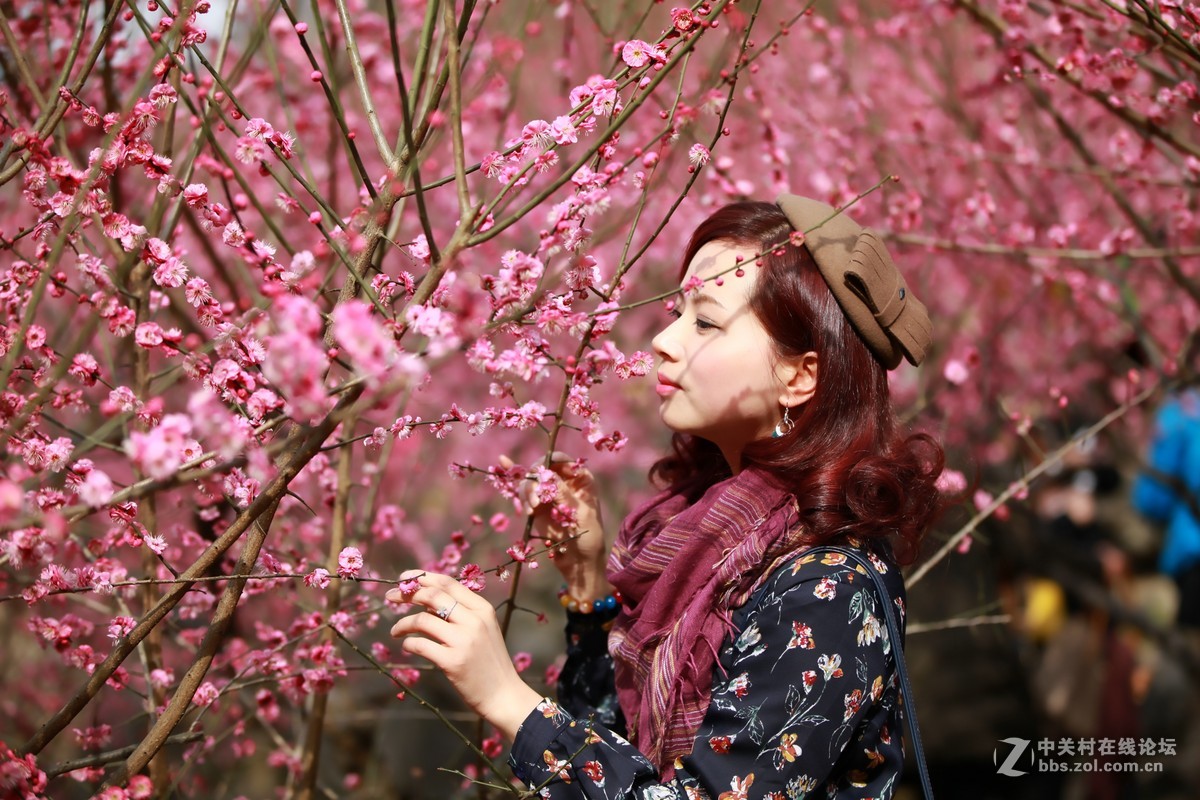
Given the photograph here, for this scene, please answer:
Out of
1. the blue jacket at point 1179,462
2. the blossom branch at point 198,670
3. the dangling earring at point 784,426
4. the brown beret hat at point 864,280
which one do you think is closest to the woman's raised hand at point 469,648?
the blossom branch at point 198,670

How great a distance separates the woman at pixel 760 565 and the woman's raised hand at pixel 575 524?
0.5 inches

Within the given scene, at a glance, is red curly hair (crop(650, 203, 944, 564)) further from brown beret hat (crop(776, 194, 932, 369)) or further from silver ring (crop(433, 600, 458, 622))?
silver ring (crop(433, 600, 458, 622))

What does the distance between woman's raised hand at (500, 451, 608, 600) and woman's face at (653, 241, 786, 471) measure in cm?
28

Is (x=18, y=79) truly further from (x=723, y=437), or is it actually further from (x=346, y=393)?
(x=723, y=437)

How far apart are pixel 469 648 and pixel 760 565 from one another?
49 cm

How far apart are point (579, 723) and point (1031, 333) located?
15.6 feet

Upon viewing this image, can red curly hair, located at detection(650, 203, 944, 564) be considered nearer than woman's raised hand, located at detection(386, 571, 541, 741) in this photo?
No

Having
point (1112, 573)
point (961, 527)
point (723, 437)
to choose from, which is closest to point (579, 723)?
point (723, 437)

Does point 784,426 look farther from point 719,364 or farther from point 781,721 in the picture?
point 781,721

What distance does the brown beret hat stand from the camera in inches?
66.1

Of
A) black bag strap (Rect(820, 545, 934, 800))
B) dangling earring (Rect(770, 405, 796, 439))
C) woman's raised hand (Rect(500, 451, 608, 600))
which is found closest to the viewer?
black bag strap (Rect(820, 545, 934, 800))

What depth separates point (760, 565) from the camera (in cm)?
163

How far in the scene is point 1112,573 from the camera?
5.53 metres

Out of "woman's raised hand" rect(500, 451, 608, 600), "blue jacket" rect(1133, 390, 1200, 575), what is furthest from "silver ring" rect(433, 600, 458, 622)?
"blue jacket" rect(1133, 390, 1200, 575)
